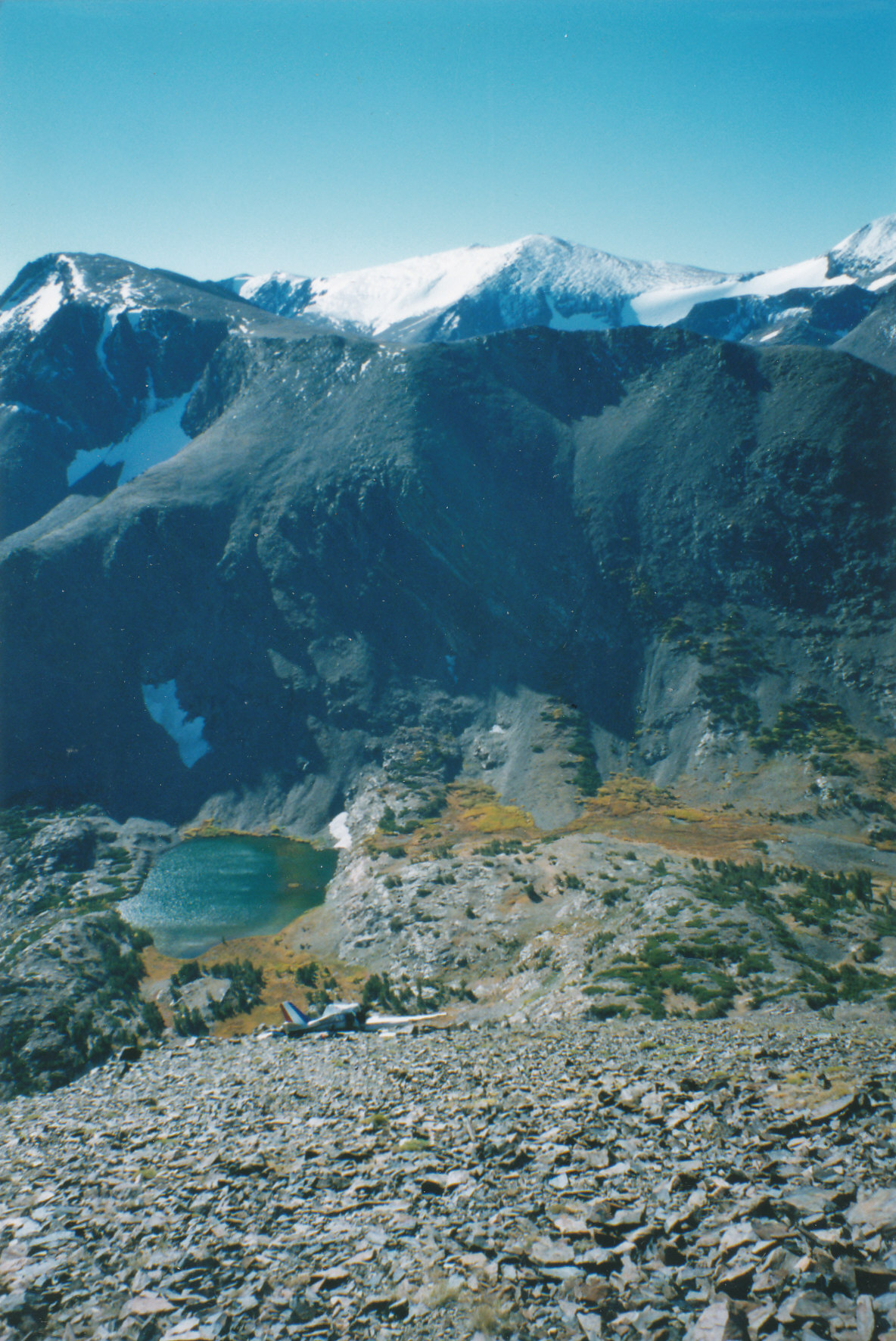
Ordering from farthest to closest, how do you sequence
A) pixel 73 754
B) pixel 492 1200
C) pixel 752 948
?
pixel 73 754 < pixel 752 948 < pixel 492 1200

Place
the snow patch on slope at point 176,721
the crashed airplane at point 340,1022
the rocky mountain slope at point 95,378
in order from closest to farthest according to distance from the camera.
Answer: the crashed airplane at point 340,1022 → the snow patch on slope at point 176,721 → the rocky mountain slope at point 95,378

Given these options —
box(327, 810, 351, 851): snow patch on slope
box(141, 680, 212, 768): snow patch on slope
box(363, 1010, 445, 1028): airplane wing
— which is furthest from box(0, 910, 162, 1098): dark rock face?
box(141, 680, 212, 768): snow patch on slope

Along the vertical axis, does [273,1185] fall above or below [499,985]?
above

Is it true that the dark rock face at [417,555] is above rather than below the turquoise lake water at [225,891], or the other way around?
above

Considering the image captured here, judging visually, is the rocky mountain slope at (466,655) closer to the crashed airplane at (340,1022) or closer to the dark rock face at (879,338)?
the dark rock face at (879,338)

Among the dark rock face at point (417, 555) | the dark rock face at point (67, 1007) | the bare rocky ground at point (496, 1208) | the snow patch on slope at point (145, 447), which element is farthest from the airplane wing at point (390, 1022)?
the snow patch on slope at point (145, 447)

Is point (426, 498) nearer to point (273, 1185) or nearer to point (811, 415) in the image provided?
point (811, 415)

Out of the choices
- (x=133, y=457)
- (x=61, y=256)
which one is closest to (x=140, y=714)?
(x=133, y=457)
